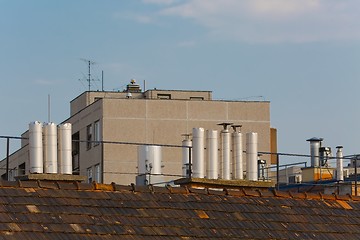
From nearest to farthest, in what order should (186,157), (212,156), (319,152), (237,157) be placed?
(212,156) < (237,157) < (186,157) < (319,152)

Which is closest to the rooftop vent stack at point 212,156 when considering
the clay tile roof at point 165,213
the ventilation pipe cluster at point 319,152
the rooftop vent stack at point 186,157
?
the rooftop vent stack at point 186,157

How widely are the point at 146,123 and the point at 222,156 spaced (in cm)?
5351

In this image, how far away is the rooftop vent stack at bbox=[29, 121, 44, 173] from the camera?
92.2 ft

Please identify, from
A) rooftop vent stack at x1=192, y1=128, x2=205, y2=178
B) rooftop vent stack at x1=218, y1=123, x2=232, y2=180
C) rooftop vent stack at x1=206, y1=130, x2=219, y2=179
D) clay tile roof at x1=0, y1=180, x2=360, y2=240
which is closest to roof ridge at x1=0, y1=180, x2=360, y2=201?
clay tile roof at x1=0, y1=180, x2=360, y2=240

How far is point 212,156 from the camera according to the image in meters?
31.2

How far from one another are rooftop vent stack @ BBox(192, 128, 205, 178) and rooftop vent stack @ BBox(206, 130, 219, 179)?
50cm

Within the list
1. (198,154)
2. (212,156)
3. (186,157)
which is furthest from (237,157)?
(198,154)

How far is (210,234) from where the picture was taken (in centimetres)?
2575

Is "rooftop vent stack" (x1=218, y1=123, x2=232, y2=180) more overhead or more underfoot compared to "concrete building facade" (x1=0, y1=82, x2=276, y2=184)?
more underfoot

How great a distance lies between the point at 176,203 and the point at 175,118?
58.4 meters

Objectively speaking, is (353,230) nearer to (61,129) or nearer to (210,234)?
(210,234)

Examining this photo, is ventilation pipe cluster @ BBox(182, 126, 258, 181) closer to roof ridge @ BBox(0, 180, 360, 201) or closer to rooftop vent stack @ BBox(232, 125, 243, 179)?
rooftop vent stack @ BBox(232, 125, 243, 179)

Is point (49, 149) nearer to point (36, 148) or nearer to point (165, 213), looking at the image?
point (36, 148)

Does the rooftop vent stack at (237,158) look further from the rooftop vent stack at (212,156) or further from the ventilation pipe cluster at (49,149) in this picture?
the ventilation pipe cluster at (49,149)
